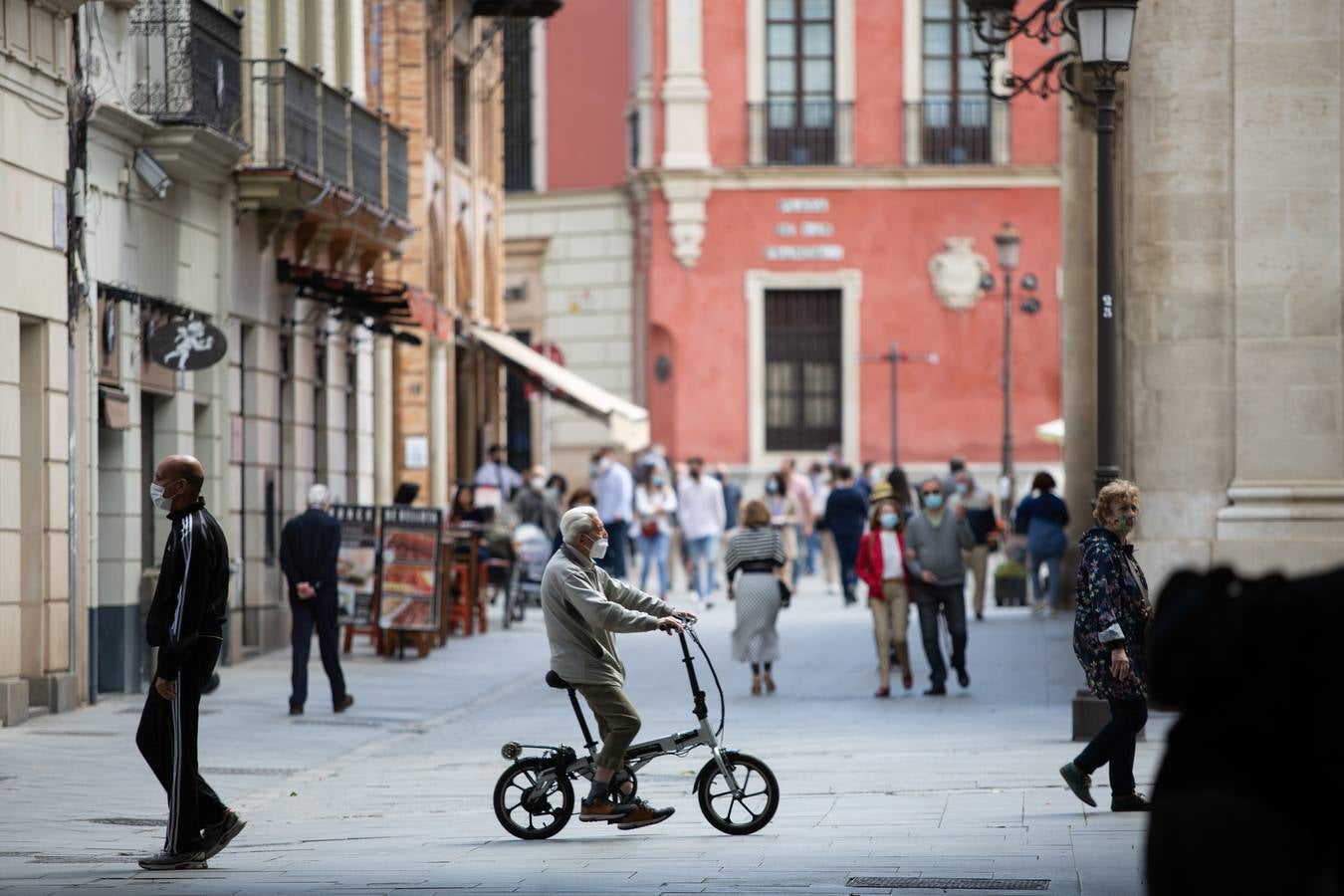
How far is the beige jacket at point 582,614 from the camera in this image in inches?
426

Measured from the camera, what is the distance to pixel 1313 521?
16297 millimetres

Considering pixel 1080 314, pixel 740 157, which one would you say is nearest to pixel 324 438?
pixel 1080 314

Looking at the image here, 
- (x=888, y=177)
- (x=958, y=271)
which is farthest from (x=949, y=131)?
(x=958, y=271)

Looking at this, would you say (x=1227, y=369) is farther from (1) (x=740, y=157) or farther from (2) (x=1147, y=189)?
(1) (x=740, y=157)

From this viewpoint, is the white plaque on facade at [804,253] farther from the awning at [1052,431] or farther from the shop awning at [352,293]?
the shop awning at [352,293]

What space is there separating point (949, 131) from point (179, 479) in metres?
35.1

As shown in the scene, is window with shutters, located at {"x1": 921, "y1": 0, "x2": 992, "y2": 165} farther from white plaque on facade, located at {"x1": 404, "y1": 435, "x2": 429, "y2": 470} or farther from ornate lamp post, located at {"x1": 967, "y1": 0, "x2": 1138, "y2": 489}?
ornate lamp post, located at {"x1": 967, "y1": 0, "x2": 1138, "y2": 489}

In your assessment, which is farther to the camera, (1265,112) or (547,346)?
(547,346)

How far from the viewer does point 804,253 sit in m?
44.3

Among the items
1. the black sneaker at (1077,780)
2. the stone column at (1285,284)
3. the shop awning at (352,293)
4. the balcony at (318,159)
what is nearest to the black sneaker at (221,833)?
the black sneaker at (1077,780)

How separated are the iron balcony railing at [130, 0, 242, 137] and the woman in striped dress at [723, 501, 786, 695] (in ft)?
17.9

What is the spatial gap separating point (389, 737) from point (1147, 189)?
6.32 m

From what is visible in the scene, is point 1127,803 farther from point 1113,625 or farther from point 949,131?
point 949,131

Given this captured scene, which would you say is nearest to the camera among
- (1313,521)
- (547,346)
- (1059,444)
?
(1313,521)
